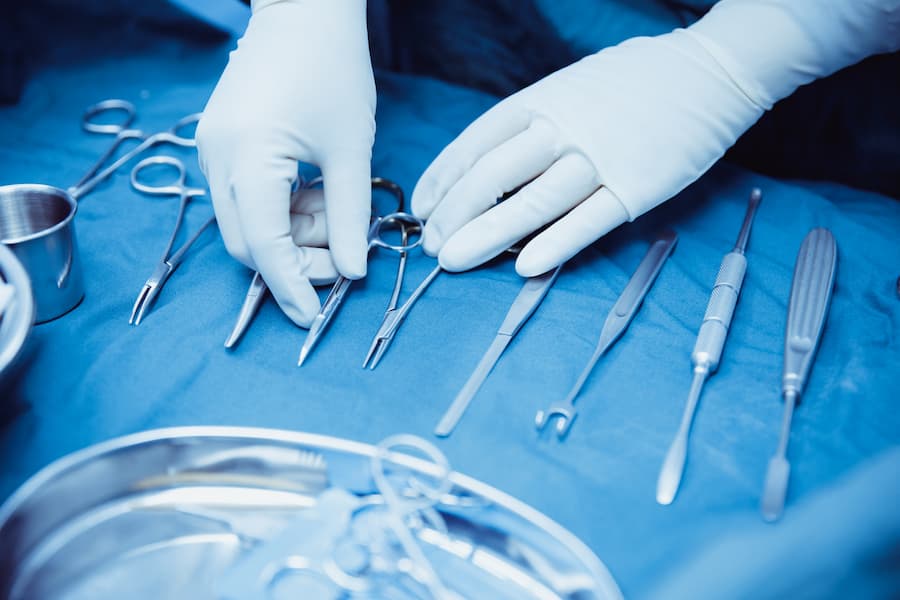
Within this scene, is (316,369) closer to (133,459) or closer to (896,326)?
(133,459)

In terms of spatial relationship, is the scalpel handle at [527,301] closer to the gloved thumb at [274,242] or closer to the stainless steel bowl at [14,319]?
the gloved thumb at [274,242]

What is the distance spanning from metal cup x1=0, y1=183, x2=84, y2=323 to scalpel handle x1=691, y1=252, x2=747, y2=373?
703 millimetres

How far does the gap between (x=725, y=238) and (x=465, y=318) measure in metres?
0.40

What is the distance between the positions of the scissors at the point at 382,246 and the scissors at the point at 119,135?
1.05ft

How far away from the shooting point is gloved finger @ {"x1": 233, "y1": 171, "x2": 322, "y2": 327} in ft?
2.87

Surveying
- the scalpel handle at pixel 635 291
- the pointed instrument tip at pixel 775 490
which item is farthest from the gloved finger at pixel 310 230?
the pointed instrument tip at pixel 775 490

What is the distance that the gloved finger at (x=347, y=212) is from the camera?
0.92 meters

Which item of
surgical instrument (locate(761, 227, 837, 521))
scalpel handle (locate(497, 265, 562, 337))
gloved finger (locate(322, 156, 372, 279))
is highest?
gloved finger (locate(322, 156, 372, 279))

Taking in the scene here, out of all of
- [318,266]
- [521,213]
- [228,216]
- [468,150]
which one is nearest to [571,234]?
[521,213]

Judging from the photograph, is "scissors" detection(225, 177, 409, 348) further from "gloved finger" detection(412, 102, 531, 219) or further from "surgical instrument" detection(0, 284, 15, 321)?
"surgical instrument" detection(0, 284, 15, 321)

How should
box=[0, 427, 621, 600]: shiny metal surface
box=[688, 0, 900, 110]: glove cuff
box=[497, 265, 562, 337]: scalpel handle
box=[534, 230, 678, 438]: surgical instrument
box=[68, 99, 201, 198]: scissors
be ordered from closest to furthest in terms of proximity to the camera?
box=[0, 427, 621, 600]: shiny metal surface < box=[534, 230, 678, 438]: surgical instrument < box=[497, 265, 562, 337]: scalpel handle < box=[688, 0, 900, 110]: glove cuff < box=[68, 99, 201, 198]: scissors

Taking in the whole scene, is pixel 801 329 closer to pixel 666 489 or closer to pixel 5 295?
pixel 666 489

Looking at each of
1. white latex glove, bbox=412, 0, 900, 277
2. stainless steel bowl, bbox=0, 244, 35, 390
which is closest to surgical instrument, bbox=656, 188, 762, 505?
white latex glove, bbox=412, 0, 900, 277

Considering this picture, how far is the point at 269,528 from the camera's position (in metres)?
0.70
